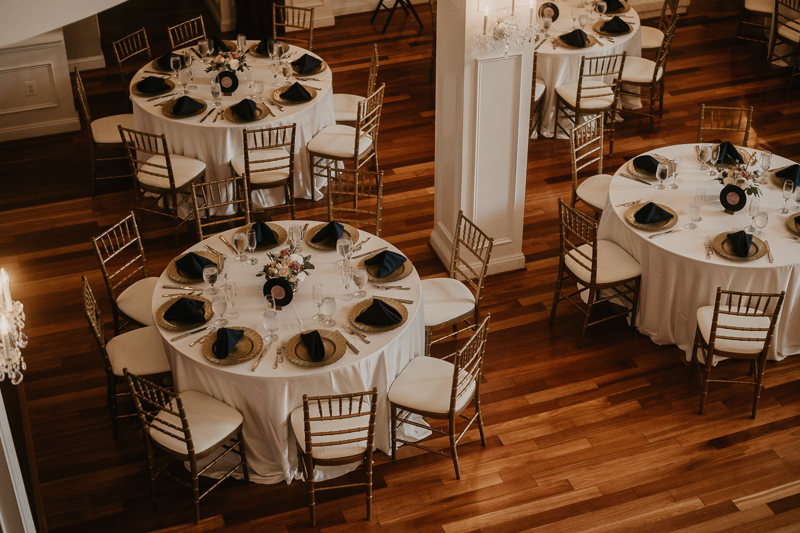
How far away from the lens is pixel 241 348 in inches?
186

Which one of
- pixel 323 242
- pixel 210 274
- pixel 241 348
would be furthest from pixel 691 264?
pixel 210 274

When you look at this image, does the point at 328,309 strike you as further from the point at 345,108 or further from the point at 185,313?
the point at 345,108

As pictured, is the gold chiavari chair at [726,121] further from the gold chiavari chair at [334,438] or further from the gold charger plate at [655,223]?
the gold chiavari chair at [334,438]

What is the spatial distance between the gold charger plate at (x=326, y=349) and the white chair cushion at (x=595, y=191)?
278cm

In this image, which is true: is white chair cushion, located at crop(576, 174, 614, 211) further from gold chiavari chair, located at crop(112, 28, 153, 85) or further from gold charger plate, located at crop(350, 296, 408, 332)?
gold chiavari chair, located at crop(112, 28, 153, 85)

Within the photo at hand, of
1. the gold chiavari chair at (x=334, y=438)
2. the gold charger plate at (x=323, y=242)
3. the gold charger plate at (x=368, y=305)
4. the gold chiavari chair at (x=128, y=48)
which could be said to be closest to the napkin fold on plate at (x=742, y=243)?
the gold charger plate at (x=368, y=305)

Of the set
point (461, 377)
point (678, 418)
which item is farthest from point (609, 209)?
point (461, 377)

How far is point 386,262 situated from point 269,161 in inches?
80.7

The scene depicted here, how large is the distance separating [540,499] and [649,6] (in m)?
7.74

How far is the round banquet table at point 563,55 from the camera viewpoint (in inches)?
316

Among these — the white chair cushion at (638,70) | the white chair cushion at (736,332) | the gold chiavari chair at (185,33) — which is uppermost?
the gold chiavari chair at (185,33)

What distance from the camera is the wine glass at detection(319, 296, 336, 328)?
4812mm

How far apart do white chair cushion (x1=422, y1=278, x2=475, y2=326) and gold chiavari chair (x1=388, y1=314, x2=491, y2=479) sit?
1.33ft

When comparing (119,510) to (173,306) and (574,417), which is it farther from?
(574,417)
